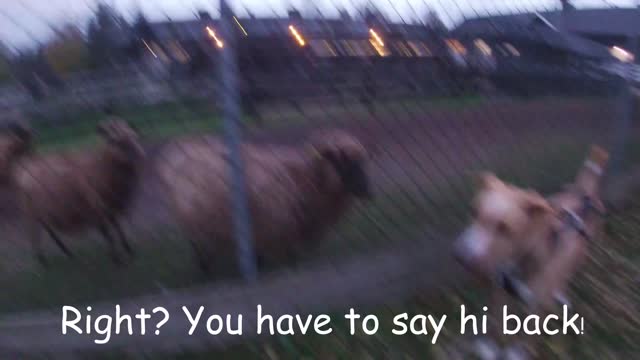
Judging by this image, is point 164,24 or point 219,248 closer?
point 164,24

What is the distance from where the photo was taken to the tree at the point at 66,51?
2695mm

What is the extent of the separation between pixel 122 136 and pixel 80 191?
94cm

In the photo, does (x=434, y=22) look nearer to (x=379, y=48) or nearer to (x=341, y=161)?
(x=379, y=48)

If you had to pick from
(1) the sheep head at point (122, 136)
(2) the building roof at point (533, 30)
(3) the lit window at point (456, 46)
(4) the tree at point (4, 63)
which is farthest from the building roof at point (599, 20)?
(4) the tree at point (4, 63)

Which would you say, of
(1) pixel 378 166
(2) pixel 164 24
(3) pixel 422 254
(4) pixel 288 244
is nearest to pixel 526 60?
(1) pixel 378 166

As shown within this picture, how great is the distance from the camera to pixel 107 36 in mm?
2969

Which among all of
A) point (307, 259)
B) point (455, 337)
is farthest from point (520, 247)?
point (307, 259)

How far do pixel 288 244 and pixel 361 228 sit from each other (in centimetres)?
45

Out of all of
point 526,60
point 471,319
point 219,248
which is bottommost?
point 471,319

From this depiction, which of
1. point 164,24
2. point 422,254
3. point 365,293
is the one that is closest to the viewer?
point 164,24

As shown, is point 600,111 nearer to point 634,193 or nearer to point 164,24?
point 634,193

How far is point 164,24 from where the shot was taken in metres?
3.07

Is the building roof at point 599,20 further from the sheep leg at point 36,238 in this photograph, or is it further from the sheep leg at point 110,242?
the sheep leg at point 36,238

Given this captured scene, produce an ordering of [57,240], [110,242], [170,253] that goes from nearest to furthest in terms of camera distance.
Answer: [170,253], [110,242], [57,240]
